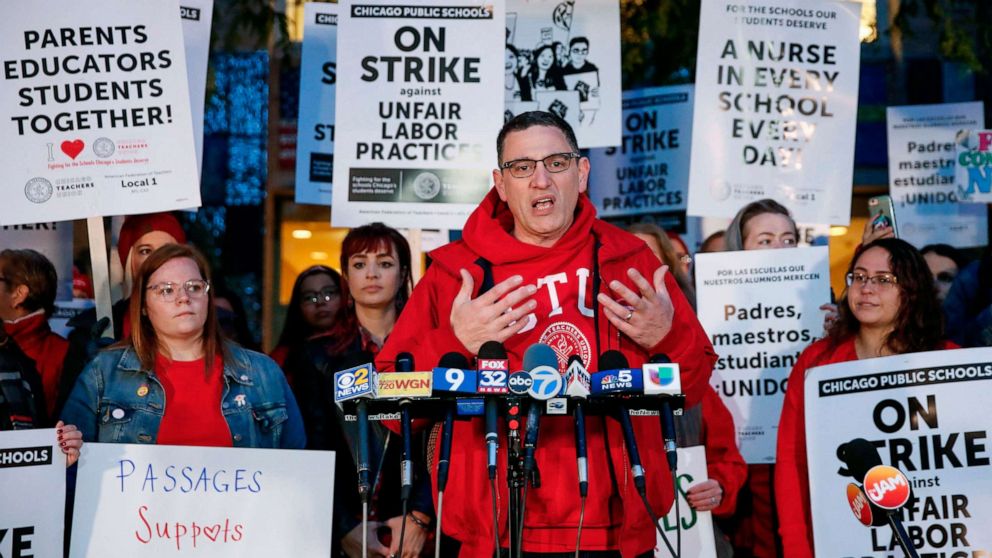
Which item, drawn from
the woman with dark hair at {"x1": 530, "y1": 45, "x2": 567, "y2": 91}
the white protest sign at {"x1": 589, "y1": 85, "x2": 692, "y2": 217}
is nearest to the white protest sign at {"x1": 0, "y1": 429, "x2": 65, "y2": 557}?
the woman with dark hair at {"x1": 530, "y1": 45, "x2": 567, "y2": 91}

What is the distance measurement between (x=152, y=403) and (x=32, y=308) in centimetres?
167

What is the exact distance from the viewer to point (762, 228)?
22.0 ft

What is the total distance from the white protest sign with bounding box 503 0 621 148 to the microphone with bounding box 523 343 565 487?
4.02 meters

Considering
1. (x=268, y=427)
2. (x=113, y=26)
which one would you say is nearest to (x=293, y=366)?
(x=268, y=427)

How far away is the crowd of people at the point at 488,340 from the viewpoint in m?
3.88

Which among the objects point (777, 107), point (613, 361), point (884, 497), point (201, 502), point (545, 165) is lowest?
point (201, 502)

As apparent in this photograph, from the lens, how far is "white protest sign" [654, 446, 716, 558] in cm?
551

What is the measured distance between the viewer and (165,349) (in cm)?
524

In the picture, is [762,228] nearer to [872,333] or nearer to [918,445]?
[872,333]

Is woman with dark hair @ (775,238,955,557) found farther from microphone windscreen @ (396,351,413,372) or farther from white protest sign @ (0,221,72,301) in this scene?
white protest sign @ (0,221,72,301)

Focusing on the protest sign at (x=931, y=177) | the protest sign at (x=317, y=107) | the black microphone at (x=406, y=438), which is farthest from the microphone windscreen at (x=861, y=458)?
the protest sign at (x=931, y=177)

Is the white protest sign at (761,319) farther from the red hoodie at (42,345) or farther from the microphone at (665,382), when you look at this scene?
the red hoodie at (42,345)

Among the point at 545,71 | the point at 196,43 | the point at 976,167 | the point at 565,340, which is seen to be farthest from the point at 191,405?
the point at 976,167

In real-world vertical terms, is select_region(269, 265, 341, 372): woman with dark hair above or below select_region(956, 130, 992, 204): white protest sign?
below
